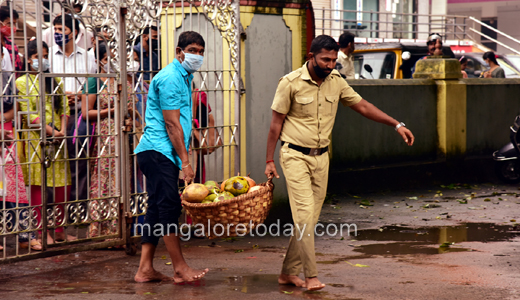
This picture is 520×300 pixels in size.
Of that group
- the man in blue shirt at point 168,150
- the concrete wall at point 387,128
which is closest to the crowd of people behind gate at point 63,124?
the man in blue shirt at point 168,150

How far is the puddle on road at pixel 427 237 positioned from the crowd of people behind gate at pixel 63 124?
2.39 m

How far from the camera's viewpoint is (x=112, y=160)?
6.54 metres

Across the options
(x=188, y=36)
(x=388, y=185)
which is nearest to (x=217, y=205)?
(x=188, y=36)

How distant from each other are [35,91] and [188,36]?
140 cm

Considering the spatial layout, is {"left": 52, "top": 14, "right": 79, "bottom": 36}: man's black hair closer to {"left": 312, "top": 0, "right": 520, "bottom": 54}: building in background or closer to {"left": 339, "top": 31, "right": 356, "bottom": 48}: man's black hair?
{"left": 339, "top": 31, "right": 356, "bottom": 48}: man's black hair

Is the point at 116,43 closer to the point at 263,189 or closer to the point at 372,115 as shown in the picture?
the point at 263,189

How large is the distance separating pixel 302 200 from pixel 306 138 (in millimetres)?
462

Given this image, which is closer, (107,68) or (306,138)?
(306,138)

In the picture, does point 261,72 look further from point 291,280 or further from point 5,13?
point 291,280

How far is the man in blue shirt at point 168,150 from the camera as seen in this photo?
5250 millimetres

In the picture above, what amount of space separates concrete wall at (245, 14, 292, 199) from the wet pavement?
2.52 feet

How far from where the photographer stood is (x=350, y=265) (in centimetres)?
606

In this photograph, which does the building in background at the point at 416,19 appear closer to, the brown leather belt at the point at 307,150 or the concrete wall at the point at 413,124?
the concrete wall at the point at 413,124

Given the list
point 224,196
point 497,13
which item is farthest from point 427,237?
point 497,13
